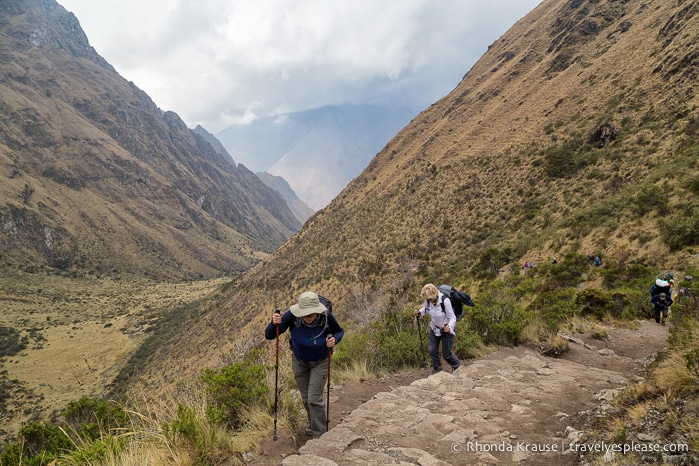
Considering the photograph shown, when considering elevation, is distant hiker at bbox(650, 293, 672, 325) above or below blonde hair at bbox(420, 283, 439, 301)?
below

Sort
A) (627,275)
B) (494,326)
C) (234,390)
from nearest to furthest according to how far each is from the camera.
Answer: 1. (234,390)
2. (494,326)
3. (627,275)

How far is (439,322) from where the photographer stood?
233 inches

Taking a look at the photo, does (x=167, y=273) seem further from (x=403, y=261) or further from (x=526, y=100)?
(x=526, y=100)

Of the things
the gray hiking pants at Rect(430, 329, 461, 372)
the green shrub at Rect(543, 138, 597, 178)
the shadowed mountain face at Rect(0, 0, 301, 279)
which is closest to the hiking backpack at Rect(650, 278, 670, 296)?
the gray hiking pants at Rect(430, 329, 461, 372)

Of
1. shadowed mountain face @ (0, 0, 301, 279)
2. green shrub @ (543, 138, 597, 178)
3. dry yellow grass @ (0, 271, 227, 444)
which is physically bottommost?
dry yellow grass @ (0, 271, 227, 444)

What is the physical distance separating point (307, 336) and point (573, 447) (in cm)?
288

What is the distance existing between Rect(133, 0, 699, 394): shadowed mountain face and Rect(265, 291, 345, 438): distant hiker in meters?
3.32

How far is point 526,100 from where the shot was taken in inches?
1658

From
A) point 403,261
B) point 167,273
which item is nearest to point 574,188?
point 403,261

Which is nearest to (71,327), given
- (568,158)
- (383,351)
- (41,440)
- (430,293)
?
(41,440)

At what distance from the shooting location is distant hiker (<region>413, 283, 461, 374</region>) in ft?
19.2

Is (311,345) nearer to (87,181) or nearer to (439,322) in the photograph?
(439,322)

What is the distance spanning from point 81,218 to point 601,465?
128000 millimetres

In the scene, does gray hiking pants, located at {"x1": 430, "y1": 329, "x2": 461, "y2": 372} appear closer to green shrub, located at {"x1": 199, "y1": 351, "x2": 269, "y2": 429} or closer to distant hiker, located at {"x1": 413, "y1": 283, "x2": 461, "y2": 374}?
distant hiker, located at {"x1": 413, "y1": 283, "x2": 461, "y2": 374}
